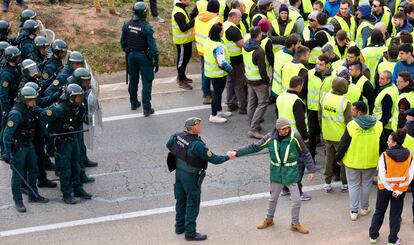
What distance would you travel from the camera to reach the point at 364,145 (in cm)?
1033

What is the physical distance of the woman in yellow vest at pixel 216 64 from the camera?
13308 mm

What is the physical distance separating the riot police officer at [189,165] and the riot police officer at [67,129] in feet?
5.94

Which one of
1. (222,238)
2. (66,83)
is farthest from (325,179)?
(66,83)

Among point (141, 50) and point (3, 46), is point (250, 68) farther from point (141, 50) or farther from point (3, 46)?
point (3, 46)

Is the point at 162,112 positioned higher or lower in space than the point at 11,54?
lower

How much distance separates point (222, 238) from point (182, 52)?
577cm

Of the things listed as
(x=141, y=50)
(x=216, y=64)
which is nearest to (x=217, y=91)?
(x=216, y=64)

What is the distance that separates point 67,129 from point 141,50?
3.25 meters

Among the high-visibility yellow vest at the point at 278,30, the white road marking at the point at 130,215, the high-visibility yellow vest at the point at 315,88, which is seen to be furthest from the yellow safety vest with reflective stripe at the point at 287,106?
the high-visibility yellow vest at the point at 278,30

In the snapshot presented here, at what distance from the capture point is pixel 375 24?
539 inches

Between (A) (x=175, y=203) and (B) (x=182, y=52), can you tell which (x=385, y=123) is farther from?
(B) (x=182, y=52)

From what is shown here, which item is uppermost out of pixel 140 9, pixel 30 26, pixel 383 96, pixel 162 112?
pixel 140 9

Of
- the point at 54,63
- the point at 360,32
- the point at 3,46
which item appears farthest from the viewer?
the point at 360,32

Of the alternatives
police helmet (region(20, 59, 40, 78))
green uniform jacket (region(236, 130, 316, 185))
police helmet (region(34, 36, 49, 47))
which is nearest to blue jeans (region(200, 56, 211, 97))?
police helmet (region(34, 36, 49, 47))
